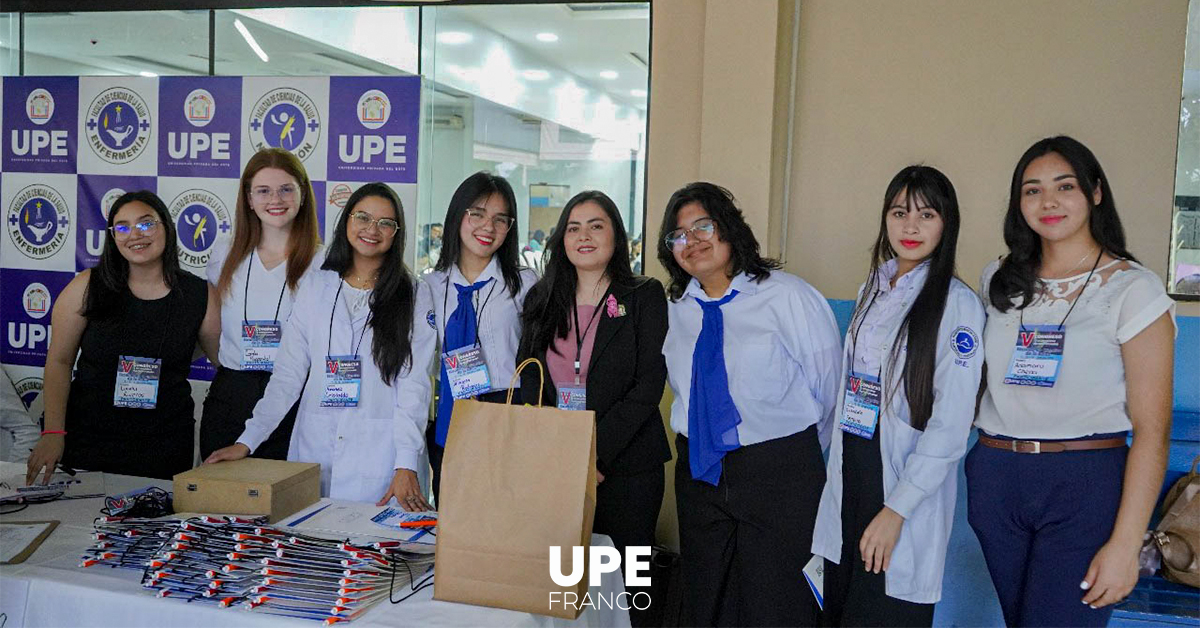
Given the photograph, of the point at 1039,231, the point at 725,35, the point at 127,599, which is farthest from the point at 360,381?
the point at 725,35

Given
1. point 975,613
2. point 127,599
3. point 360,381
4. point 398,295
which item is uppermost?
point 398,295

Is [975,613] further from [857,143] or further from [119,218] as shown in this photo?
[119,218]

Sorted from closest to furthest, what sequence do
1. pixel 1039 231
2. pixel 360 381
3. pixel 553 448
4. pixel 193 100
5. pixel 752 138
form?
pixel 553 448 → pixel 1039 231 → pixel 360 381 → pixel 752 138 → pixel 193 100

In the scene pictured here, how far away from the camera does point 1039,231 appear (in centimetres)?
208

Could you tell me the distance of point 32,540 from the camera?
193 centimetres

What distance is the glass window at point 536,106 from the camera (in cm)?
418

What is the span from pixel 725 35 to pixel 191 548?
2980mm

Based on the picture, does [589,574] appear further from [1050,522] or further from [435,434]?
[435,434]

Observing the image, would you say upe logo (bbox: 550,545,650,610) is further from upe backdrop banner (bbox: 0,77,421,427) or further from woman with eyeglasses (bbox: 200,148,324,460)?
upe backdrop banner (bbox: 0,77,421,427)

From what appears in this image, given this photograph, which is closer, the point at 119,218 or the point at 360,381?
the point at 360,381

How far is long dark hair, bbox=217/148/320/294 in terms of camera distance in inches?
124

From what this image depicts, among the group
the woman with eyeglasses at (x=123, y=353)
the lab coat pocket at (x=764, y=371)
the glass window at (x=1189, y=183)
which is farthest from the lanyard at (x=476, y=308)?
the glass window at (x=1189, y=183)

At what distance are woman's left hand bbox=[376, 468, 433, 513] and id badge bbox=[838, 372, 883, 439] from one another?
1.16 metres

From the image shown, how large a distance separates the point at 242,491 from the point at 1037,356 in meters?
1.91
